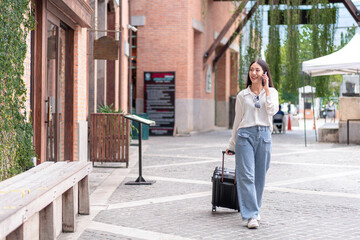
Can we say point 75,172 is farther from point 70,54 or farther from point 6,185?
point 70,54

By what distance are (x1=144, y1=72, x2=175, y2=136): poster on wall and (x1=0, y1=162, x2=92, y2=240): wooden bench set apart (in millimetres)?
16770

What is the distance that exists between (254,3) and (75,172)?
53.7ft

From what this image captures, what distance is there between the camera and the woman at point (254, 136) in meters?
5.86

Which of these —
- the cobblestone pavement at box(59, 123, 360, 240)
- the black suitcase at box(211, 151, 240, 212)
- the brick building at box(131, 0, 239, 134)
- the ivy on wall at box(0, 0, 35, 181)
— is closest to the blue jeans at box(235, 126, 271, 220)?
the cobblestone pavement at box(59, 123, 360, 240)

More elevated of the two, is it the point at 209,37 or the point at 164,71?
the point at 209,37

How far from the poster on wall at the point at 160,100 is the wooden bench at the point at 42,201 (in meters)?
16.8

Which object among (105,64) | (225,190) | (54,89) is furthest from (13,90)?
(105,64)

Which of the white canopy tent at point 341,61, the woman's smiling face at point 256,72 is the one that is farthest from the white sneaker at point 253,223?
the white canopy tent at point 341,61

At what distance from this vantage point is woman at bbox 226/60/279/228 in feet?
19.2

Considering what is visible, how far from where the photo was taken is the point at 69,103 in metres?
10.4

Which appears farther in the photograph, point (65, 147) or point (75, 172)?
point (65, 147)

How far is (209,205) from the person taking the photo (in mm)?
7062

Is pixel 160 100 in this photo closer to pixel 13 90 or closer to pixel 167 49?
pixel 167 49

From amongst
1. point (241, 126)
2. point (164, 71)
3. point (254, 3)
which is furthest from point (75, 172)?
point (164, 71)
